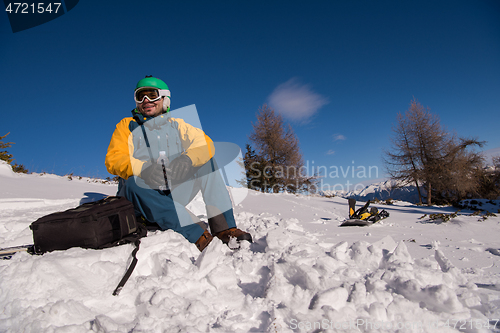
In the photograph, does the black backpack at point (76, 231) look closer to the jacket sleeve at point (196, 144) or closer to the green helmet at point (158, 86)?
the jacket sleeve at point (196, 144)

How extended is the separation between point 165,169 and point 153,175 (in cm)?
11

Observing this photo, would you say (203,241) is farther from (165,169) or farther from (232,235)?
(165,169)

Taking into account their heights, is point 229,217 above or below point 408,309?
above

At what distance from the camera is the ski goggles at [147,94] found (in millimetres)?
2488

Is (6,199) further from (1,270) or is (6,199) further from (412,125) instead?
(412,125)

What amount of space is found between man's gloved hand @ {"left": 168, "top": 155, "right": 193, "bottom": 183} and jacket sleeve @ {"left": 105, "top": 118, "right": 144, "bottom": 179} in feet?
0.96

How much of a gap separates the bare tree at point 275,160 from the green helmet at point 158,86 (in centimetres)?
1462

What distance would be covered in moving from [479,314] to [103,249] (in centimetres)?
208

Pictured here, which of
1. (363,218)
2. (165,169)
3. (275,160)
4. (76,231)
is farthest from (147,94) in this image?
(275,160)

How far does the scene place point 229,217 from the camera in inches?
84.0

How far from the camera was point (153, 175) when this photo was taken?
1952 millimetres

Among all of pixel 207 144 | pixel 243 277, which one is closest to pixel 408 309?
pixel 243 277

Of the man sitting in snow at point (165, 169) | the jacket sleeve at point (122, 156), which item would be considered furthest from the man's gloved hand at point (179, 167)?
the jacket sleeve at point (122, 156)

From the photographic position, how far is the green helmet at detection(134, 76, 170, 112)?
2472 millimetres
